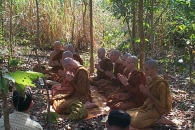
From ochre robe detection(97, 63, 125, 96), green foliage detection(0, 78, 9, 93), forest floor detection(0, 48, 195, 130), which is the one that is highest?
green foliage detection(0, 78, 9, 93)

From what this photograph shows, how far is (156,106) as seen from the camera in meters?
5.44

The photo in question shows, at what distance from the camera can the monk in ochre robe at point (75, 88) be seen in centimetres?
632

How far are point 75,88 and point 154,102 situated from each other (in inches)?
67.5

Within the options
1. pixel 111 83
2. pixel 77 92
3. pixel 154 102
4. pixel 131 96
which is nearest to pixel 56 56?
pixel 111 83

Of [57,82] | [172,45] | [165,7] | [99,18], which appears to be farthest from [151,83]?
[99,18]

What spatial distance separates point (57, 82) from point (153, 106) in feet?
11.1

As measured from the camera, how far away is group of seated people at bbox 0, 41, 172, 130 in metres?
5.39

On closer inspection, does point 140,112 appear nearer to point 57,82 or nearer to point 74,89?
point 74,89

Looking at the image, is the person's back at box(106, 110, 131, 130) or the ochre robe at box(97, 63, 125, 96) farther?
the ochre robe at box(97, 63, 125, 96)

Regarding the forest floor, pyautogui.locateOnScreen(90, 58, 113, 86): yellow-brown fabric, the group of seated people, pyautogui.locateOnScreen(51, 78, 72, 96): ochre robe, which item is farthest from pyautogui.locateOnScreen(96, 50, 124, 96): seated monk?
the forest floor

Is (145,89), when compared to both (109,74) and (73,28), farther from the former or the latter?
(73,28)

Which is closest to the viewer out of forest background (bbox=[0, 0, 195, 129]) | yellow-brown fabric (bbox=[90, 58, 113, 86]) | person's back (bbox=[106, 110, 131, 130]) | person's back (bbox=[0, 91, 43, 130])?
person's back (bbox=[106, 110, 131, 130])

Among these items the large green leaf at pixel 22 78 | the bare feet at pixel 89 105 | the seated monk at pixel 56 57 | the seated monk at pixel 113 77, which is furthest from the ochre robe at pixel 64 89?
the large green leaf at pixel 22 78

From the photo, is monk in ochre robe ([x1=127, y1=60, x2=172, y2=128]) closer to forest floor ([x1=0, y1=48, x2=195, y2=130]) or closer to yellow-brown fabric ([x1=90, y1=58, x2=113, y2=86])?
forest floor ([x1=0, y1=48, x2=195, y2=130])
